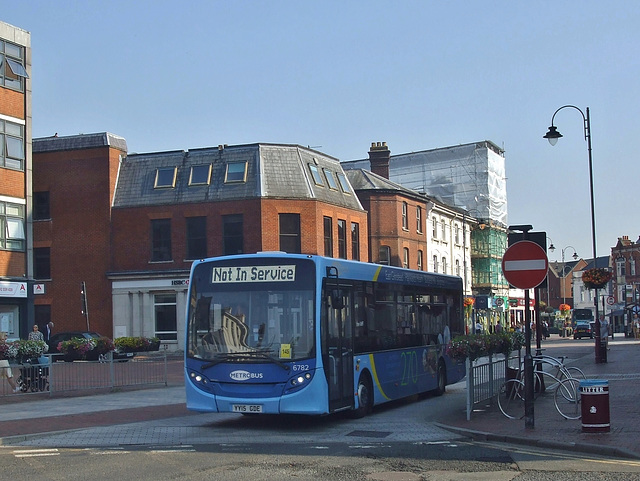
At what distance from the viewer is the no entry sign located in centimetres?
1480

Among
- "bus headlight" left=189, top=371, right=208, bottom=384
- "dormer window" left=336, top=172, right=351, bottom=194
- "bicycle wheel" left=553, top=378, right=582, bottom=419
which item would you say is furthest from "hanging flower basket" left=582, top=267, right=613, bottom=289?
"bus headlight" left=189, top=371, right=208, bottom=384

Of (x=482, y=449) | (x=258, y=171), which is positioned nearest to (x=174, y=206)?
(x=258, y=171)

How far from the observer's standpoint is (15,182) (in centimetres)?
3666

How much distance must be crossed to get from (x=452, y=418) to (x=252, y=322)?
171 inches

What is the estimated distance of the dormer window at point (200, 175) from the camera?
4666cm

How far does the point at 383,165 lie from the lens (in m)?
61.4

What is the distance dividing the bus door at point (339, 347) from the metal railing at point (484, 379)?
225 centimetres

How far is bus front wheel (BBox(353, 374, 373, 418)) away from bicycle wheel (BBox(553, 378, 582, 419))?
3.62 metres

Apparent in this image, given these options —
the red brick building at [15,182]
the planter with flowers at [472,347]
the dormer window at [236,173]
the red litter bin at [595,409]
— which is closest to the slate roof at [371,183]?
the dormer window at [236,173]

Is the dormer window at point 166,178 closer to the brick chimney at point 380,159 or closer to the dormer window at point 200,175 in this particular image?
the dormer window at point 200,175

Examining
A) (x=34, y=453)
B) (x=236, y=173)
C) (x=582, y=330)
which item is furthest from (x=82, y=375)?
(x=582, y=330)

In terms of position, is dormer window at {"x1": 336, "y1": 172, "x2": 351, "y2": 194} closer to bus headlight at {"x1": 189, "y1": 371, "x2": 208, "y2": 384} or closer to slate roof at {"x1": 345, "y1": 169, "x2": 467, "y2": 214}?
slate roof at {"x1": 345, "y1": 169, "x2": 467, "y2": 214}

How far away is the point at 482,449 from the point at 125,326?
35856mm

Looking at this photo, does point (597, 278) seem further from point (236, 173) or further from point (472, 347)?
point (472, 347)
